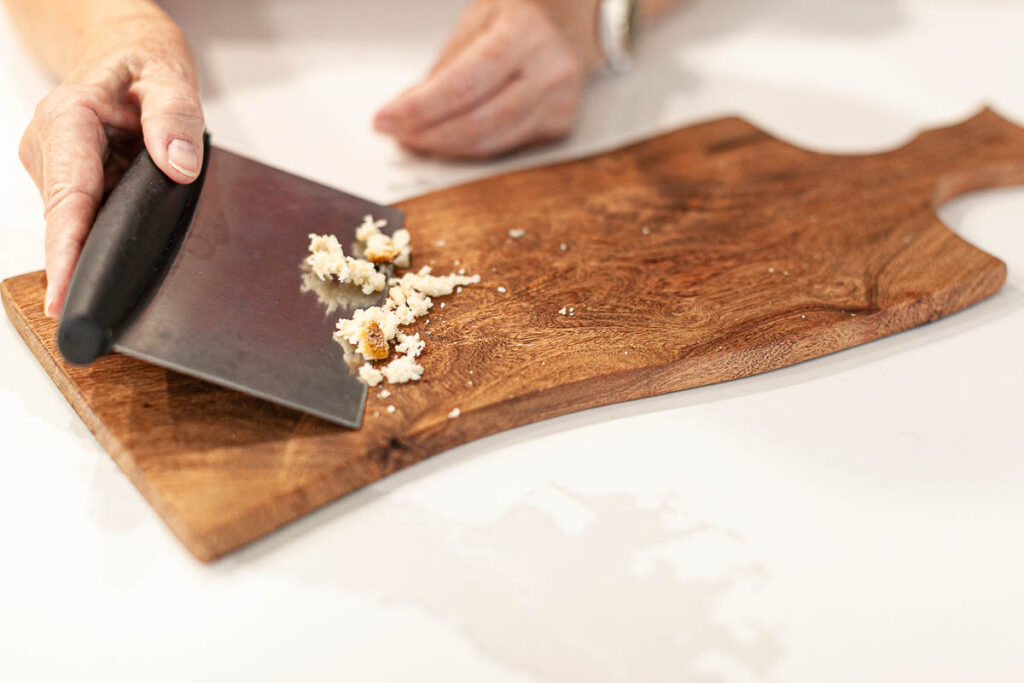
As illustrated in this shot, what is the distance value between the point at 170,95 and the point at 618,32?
878 millimetres

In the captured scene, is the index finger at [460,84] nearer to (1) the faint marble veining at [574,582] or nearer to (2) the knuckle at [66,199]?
(2) the knuckle at [66,199]

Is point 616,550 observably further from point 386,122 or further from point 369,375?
point 386,122

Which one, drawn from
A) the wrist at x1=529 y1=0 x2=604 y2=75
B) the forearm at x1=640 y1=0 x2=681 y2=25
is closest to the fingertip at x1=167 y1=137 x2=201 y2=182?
the wrist at x1=529 y1=0 x2=604 y2=75

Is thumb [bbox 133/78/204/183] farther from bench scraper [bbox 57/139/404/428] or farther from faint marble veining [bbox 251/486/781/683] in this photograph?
faint marble veining [bbox 251/486/781/683]

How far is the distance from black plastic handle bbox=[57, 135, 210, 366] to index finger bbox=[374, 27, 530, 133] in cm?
37

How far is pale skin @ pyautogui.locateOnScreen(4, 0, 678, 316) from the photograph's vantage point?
2.69 ft

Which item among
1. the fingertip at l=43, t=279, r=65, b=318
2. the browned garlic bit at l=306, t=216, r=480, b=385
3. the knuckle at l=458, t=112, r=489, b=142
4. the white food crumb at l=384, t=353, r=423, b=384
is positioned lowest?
the white food crumb at l=384, t=353, r=423, b=384

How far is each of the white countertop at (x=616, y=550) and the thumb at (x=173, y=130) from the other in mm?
247

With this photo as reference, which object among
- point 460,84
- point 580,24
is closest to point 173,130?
point 460,84

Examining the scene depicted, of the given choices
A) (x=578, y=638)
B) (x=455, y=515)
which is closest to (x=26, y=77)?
(x=455, y=515)

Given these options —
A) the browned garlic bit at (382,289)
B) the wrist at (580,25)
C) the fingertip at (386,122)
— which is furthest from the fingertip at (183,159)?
the wrist at (580,25)

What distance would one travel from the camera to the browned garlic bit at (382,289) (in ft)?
2.58

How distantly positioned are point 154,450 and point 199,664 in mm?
A: 184

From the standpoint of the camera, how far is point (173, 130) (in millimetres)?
857
